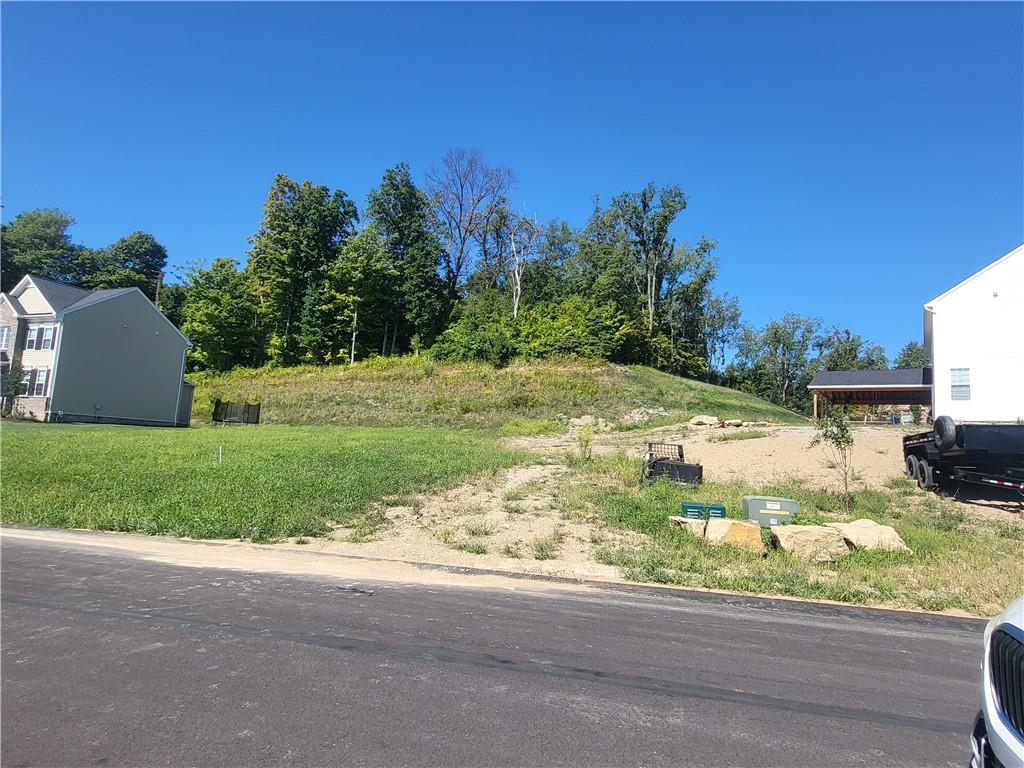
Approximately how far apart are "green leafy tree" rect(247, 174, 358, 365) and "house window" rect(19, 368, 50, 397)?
75.1ft

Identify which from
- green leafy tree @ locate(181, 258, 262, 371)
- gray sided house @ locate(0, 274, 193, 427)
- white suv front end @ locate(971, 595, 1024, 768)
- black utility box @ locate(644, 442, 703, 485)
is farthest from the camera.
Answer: green leafy tree @ locate(181, 258, 262, 371)

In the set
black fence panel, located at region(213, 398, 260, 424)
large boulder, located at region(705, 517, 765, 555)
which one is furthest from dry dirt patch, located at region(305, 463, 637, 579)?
black fence panel, located at region(213, 398, 260, 424)

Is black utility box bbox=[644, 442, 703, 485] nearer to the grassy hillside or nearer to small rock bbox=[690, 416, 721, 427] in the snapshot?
small rock bbox=[690, 416, 721, 427]

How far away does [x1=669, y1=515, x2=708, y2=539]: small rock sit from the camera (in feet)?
34.2

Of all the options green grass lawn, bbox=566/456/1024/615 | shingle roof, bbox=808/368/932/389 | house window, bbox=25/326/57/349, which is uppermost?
shingle roof, bbox=808/368/932/389

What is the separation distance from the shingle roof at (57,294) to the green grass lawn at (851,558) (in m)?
35.9

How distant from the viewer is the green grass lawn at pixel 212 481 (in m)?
11.2

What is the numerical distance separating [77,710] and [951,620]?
8364 millimetres

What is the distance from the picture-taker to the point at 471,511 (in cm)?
1292

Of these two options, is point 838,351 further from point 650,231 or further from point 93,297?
point 93,297

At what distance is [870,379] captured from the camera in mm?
43406

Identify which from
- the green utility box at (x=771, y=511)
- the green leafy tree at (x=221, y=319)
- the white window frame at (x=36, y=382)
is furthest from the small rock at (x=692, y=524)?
the green leafy tree at (x=221, y=319)

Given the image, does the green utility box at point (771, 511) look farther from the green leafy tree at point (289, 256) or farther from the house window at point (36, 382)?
the green leafy tree at point (289, 256)

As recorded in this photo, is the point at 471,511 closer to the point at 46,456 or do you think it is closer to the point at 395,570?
the point at 395,570
